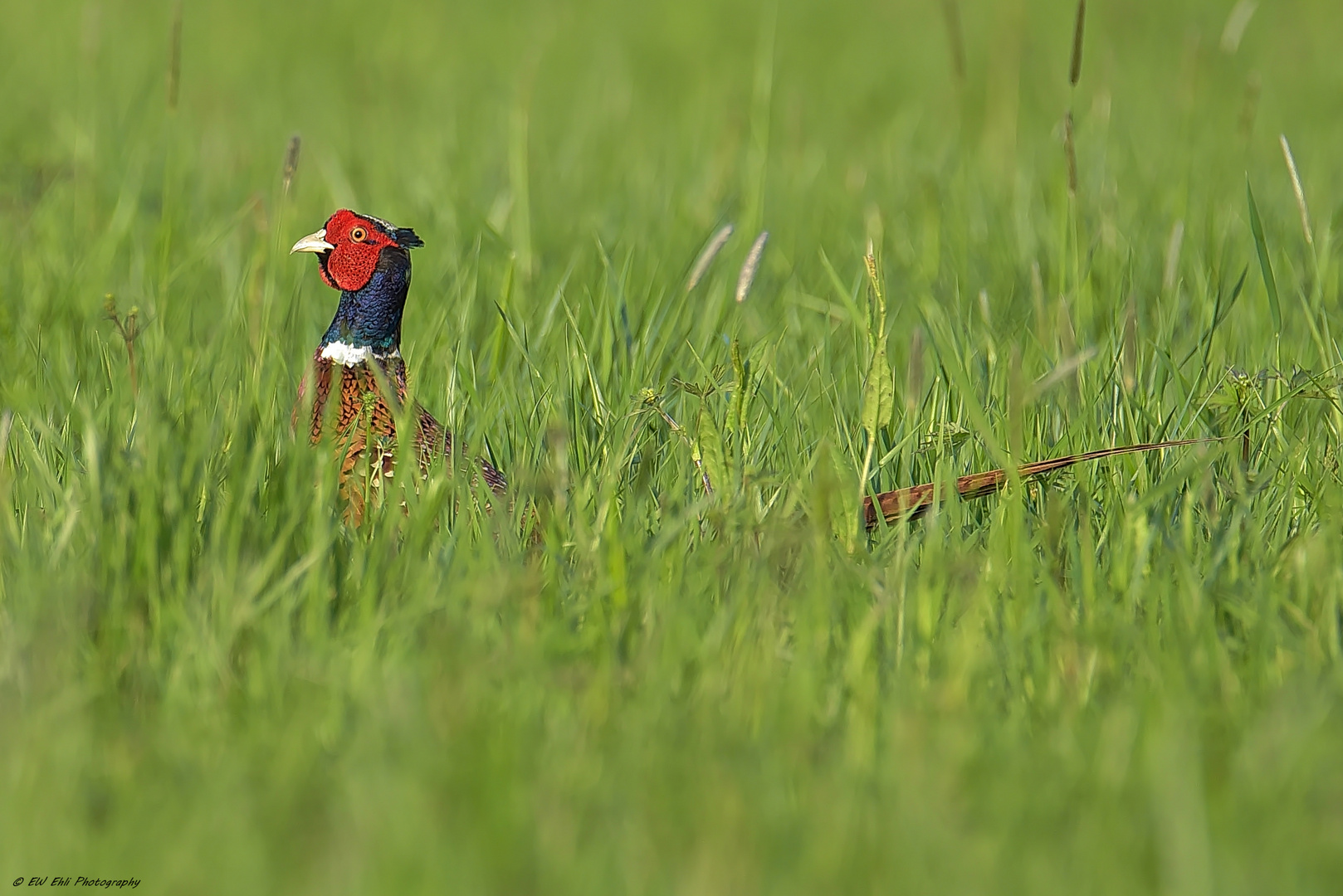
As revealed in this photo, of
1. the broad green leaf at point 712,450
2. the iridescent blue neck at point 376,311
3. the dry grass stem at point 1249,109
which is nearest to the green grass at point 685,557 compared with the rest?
the broad green leaf at point 712,450

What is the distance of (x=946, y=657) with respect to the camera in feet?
7.91

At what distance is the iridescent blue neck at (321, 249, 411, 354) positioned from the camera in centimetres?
381

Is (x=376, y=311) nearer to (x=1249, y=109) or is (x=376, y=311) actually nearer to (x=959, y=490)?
(x=959, y=490)

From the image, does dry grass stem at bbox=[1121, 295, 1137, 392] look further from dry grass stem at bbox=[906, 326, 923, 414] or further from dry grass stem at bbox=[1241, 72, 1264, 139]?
dry grass stem at bbox=[1241, 72, 1264, 139]

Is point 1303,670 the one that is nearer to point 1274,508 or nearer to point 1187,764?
point 1187,764

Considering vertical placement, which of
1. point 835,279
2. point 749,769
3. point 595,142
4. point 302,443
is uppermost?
point 595,142

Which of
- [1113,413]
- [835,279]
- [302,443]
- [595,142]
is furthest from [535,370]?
[595,142]

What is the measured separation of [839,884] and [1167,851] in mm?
394

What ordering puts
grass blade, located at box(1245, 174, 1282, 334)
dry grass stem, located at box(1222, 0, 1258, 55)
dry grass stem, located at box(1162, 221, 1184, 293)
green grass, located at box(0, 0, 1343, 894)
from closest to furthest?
1. green grass, located at box(0, 0, 1343, 894)
2. grass blade, located at box(1245, 174, 1282, 334)
3. dry grass stem, located at box(1162, 221, 1184, 293)
4. dry grass stem, located at box(1222, 0, 1258, 55)

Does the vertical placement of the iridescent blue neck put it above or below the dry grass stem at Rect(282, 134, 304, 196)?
below

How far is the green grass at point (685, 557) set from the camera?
1.96 m

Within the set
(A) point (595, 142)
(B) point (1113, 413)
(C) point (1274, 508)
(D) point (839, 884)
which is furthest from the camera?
(A) point (595, 142)

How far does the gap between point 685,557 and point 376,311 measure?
1379 millimetres

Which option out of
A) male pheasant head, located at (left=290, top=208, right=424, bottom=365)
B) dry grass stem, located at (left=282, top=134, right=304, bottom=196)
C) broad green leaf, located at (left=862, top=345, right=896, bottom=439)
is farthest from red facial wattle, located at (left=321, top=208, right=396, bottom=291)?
broad green leaf, located at (left=862, top=345, right=896, bottom=439)
